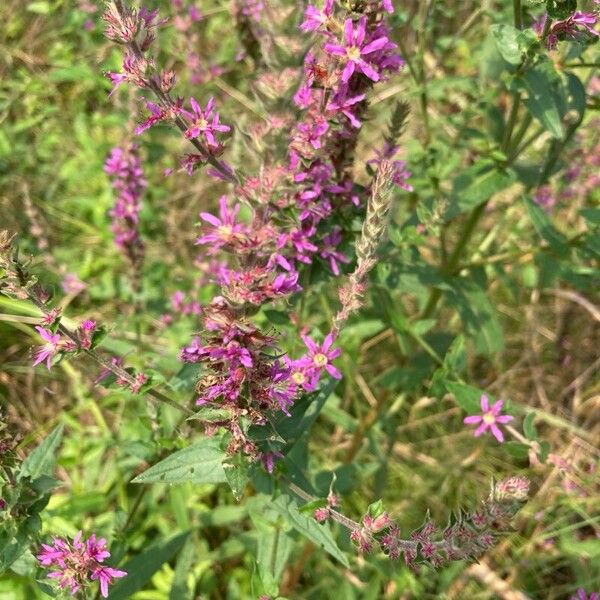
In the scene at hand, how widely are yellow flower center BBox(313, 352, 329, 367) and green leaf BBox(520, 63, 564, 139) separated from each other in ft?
4.81

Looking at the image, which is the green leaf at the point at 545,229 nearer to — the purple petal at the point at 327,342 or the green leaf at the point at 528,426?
the green leaf at the point at 528,426

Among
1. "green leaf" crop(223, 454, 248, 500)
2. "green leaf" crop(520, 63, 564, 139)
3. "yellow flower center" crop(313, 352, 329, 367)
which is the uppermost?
"green leaf" crop(520, 63, 564, 139)

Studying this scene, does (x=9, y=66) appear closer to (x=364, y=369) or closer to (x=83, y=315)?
(x=83, y=315)

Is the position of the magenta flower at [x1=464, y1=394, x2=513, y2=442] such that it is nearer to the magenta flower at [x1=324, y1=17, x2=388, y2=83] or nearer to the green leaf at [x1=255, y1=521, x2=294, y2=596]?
the green leaf at [x1=255, y1=521, x2=294, y2=596]

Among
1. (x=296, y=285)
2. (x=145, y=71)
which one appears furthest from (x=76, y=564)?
(x=145, y=71)

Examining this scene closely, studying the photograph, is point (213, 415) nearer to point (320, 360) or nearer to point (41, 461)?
point (320, 360)

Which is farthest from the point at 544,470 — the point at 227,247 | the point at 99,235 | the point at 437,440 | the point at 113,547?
the point at 99,235

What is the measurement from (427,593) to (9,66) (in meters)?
6.33

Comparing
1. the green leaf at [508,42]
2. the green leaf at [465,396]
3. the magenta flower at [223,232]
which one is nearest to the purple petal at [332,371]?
the magenta flower at [223,232]

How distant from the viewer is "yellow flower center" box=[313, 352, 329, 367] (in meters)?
2.68

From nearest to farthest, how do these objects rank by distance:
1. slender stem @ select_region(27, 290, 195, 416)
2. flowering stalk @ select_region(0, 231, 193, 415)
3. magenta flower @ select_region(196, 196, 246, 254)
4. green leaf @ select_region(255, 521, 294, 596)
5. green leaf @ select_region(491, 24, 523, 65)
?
magenta flower @ select_region(196, 196, 246, 254) < flowering stalk @ select_region(0, 231, 193, 415) < slender stem @ select_region(27, 290, 195, 416) < green leaf @ select_region(491, 24, 523, 65) < green leaf @ select_region(255, 521, 294, 596)

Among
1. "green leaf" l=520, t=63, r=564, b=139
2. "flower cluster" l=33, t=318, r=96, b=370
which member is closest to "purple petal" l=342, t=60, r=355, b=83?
"green leaf" l=520, t=63, r=564, b=139

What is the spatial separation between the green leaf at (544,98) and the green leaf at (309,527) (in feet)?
6.57

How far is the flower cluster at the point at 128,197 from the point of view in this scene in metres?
4.36
